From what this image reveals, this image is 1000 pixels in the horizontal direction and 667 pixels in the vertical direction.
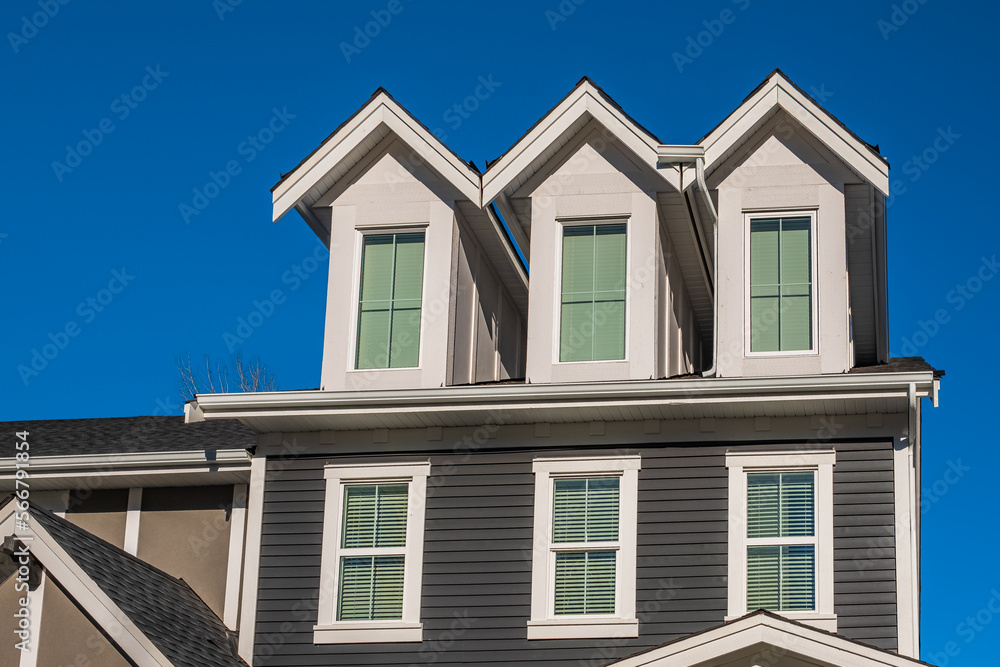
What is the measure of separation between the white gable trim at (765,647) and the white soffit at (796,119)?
548cm

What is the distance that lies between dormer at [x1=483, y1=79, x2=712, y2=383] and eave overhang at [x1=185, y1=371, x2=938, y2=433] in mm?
487

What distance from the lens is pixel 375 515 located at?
1636 centimetres

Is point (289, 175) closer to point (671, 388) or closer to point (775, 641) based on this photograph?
point (671, 388)

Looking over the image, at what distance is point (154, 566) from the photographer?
57.5ft

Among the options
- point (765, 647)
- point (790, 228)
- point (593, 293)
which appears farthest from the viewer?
point (593, 293)

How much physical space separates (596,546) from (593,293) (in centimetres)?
307

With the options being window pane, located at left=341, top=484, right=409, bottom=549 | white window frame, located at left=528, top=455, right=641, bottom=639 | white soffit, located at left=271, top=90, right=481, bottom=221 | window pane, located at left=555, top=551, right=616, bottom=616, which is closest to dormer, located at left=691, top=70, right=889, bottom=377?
white window frame, located at left=528, top=455, right=641, bottom=639

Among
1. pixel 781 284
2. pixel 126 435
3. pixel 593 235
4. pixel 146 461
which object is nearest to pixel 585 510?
pixel 593 235

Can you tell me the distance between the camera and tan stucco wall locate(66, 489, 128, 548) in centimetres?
1794

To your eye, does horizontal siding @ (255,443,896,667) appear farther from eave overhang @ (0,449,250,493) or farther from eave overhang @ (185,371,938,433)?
eave overhang @ (0,449,250,493)

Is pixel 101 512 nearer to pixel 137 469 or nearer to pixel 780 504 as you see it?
pixel 137 469

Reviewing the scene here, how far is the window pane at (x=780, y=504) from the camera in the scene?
1534cm

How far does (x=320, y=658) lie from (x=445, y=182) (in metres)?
5.95

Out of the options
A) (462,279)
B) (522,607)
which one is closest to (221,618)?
(522,607)
